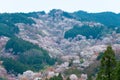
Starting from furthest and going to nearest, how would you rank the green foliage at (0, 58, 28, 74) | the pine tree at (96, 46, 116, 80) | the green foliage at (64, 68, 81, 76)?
the green foliage at (0, 58, 28, 74) < the green foliage at (64, 68, 81, 76) < the pine tree at (96, 46, 116, 80)

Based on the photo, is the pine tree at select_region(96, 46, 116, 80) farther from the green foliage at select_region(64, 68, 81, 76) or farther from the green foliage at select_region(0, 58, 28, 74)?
the green foliage at select_region(0, 58, 28, 74)

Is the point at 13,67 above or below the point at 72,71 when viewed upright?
above

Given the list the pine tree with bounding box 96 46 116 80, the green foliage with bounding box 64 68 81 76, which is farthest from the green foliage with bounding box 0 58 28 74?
the pine tree with bounding box 96 46 116 80

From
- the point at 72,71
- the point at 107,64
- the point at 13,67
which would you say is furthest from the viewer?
the point at 13,67

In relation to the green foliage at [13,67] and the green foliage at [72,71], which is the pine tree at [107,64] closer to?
the green foliage at [72,71]

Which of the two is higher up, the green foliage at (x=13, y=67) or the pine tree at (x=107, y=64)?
the green foliage at (x=13, y=67)

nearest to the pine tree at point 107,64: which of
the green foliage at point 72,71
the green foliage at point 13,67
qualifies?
the green foliage at point 72,71

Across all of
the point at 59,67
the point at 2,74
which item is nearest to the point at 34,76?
the point at 59,67

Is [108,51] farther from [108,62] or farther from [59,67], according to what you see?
[59,67]

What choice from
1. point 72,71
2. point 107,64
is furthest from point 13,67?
point 107,64

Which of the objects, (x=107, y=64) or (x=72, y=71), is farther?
(x=72, y=71)

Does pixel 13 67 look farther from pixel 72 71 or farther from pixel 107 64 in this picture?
pixel 107 64
